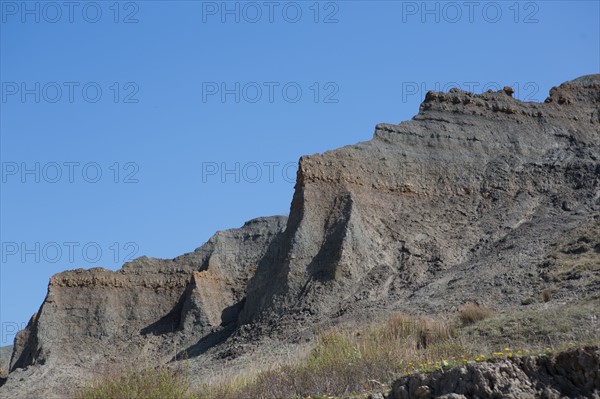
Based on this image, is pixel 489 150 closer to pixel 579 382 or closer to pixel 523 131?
pixel 523 131

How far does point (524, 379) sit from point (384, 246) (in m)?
25.4

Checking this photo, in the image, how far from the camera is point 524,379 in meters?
13.9

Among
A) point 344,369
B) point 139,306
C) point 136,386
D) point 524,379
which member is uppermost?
point 139,306

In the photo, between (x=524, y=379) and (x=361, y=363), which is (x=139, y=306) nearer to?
(x=361, y=363)

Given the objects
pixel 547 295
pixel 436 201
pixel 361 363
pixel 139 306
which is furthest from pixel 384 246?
pixel 361 363

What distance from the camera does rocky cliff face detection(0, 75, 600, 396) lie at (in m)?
36.1

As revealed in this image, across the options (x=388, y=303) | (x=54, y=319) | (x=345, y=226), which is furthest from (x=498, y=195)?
(x=54, y=319)

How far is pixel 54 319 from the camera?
49719 millimetres

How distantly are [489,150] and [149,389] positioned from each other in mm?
31413

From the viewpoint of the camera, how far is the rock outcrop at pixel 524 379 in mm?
13664

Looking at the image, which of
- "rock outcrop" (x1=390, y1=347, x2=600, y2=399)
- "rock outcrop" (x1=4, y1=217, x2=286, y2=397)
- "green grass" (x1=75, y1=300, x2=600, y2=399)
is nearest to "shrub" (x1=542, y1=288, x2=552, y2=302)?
"green grass" (x1=75, y1=300, x2=600, y2=399)

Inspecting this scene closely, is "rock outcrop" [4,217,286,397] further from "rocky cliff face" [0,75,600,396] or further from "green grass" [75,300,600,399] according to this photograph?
"green grass" [75,300,600,399]

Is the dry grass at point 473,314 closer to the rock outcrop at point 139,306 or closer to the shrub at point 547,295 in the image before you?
the shrub at point 547,295

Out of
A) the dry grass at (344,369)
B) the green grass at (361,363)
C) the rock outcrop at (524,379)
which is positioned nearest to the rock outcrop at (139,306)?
the green grass at (361,363)
